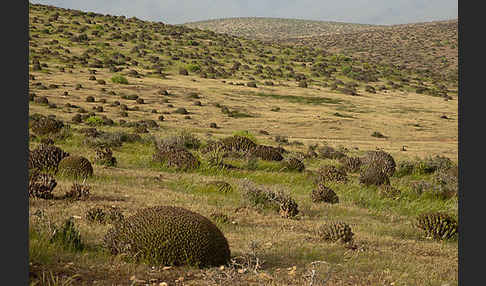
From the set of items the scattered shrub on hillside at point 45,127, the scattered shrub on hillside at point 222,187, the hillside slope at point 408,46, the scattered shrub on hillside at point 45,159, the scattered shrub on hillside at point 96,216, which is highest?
the hillside slope at point 408,46

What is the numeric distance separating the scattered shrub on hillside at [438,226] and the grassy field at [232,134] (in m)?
0.16

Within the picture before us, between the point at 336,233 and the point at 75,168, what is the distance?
20.0 feet

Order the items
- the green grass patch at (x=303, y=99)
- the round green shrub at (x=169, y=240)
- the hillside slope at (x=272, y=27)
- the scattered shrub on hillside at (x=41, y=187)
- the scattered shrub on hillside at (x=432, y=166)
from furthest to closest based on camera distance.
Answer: the hillside slope at (x=272, y=27) < the green grass patch at (x=303, y=99) < the scattered shrub on hillside at (x=432, y=166) < the scattered shrub on hillside at (x=41, y=187) < the round green shrub at (x=169, y=240)

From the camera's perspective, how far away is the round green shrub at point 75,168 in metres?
10.6

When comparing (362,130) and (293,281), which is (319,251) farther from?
(362,130)

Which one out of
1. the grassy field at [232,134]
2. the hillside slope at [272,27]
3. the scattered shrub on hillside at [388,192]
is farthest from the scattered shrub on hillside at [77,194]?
the hillside slope at [272,27]

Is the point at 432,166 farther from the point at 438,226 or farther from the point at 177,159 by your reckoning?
the point at 177,159

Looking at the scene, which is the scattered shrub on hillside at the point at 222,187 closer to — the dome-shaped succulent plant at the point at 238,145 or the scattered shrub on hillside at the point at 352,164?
the dome-shaped succulent plant at the point at 238,145

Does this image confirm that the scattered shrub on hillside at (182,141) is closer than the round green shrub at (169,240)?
No

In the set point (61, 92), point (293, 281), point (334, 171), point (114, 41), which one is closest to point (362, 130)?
point (334, 171)

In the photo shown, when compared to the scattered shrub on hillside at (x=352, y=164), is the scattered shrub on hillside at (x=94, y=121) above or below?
above

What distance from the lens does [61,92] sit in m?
30.3

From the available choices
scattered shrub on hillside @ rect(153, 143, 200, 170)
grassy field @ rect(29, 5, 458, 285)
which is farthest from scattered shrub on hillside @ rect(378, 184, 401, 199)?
scattered shrub on hillside @ rect(153, 143, 200, 170)

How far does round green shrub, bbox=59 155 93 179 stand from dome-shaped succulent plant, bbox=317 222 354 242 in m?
5.78
